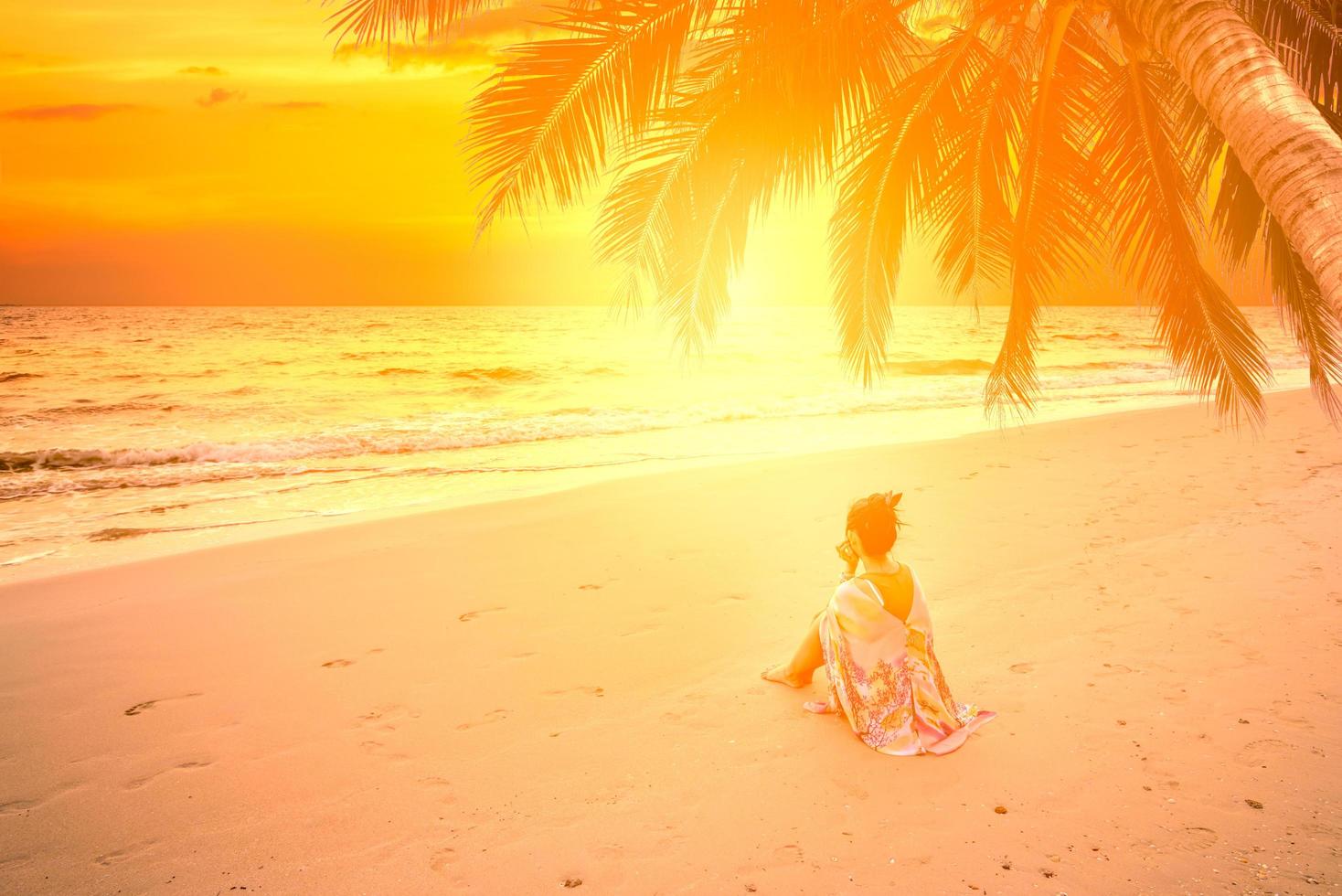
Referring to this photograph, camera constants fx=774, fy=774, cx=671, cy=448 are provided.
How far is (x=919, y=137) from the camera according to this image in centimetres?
502

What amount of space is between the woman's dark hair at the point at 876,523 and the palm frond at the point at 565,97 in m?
2.14

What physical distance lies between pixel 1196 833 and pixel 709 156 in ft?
13.1

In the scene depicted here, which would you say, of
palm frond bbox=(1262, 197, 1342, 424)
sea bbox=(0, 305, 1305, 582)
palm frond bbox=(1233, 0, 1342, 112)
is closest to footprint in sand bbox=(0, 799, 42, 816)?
sea bbox=(0, 305, 1305, 582)

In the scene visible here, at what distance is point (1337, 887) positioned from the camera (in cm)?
236

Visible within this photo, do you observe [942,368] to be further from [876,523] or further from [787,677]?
[876,523]

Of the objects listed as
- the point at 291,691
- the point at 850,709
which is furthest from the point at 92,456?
the point at 850,709

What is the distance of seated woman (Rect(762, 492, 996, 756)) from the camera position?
11.0 feet

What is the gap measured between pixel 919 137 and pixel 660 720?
3.94 meters

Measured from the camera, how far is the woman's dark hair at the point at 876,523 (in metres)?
3.34

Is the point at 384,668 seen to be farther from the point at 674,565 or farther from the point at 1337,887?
the point at 1337,887

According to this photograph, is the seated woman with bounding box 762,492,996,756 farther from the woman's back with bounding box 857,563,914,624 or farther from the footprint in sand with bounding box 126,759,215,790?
the footprint in sand with bounding box 126,759,215,790

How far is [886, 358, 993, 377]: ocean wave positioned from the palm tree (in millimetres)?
23546

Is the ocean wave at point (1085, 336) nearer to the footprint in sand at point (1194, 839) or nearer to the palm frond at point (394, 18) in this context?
the footprint in sand at point (1194, 839)

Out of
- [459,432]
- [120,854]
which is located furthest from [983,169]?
[459,432]
